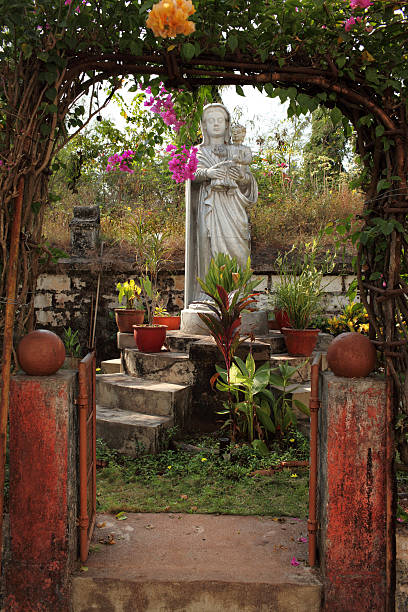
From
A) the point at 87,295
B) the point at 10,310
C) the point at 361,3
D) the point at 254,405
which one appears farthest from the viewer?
the point at 87,295

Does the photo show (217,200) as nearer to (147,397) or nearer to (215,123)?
(215,123)

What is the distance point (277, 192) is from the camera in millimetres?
10695

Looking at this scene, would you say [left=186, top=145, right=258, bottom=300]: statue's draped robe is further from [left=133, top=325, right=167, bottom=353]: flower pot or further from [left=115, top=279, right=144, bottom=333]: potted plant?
[left=133, top=325, right=167, bottom=353]: flower pot

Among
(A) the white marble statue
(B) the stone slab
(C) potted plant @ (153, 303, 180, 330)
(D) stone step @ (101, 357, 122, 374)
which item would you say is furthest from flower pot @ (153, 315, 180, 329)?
(B) the stone slab

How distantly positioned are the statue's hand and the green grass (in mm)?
2982

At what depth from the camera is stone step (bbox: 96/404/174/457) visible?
176 inches

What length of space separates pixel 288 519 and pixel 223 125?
15.4ft

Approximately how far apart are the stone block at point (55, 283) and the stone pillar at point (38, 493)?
5.66 meters

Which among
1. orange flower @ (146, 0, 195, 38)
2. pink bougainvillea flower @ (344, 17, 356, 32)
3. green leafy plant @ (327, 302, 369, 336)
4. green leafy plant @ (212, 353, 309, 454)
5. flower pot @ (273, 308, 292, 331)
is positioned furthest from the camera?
green leafy plant @ (327, 302, 369, 336)

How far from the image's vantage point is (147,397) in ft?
16.4

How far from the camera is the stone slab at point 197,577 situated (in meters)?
2.28

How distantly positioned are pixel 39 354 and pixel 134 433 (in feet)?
7.75

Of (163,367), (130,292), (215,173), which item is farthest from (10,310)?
(215,173)

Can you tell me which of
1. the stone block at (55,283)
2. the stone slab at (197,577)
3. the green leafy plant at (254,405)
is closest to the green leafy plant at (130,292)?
the stone block at (55,283)
